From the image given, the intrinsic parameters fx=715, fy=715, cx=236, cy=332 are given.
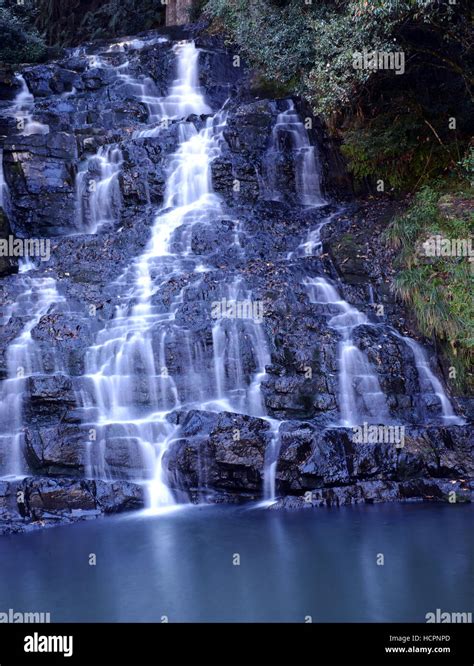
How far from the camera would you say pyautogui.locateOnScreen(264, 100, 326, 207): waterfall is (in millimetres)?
19531

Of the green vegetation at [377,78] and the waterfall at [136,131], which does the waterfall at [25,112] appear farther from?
the green vegetation at [377,78]

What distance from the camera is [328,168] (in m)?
19.7

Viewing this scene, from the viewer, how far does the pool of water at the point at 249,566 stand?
7738 millimetres

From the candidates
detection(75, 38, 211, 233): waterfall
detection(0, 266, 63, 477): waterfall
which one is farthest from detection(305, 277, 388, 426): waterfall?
detection(75, 38, 211, 233): waterfall

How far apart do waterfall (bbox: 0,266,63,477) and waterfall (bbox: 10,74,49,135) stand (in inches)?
270

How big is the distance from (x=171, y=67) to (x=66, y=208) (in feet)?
27.6

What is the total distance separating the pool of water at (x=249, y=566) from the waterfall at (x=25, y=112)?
45.0 feet

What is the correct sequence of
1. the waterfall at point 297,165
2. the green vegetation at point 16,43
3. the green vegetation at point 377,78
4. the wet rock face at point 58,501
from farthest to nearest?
1. the green vegetation at point 16,43
2. the waterfall at point 297,165
3. the green vegetation at point 377,78
4. the wet rock face at point 58,501

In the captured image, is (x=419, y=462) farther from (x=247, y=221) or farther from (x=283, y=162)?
(x=283, y=162)

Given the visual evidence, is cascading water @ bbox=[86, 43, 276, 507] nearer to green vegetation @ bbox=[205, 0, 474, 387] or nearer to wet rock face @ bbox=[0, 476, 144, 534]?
wet rock face @ bbox=[0, 476, 144, 534]

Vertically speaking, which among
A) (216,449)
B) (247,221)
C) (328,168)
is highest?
(328,168)

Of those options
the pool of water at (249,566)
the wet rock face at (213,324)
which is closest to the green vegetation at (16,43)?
the wet rock face at (213,324)

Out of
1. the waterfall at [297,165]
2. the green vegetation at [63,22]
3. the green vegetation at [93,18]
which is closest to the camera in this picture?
the waterfall at [297,165]
